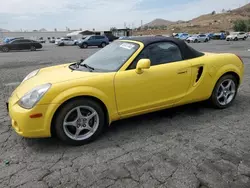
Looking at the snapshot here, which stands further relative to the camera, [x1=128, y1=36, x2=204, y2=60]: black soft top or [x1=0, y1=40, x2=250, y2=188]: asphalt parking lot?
[x1=128, y1=36, x2=204, y2=60]: black soft top

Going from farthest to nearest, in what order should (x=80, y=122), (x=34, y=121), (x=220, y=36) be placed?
(x=220, y=36) < (x=80, y=122) < (x=34, y=121)

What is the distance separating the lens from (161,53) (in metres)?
3.75

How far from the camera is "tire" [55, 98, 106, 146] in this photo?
299 centimetres

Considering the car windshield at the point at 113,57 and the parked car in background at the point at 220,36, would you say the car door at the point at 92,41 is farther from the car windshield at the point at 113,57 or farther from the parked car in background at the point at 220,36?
the parked car in background at the point at 220,36

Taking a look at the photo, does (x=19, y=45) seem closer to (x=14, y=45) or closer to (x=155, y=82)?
(x=14, y=45)

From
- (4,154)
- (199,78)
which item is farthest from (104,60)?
(4,154)

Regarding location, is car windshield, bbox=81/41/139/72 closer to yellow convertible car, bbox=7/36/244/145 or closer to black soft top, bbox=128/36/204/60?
yellow convertible car, bbox=7/36/244/145

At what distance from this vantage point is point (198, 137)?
333 cm

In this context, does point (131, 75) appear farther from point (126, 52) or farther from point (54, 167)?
point (54, 167)

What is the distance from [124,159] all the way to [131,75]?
1.20 metres

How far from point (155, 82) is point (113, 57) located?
2.65 ft

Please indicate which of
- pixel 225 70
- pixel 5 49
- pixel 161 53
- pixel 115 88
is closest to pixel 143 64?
pixel 115 88

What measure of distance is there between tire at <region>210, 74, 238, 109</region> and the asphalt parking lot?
15.2 inches

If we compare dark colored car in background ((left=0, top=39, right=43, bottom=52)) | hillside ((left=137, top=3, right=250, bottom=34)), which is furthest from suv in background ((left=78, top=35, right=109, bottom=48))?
hillside ((left=137, top=3, right=250, bottom=34))
